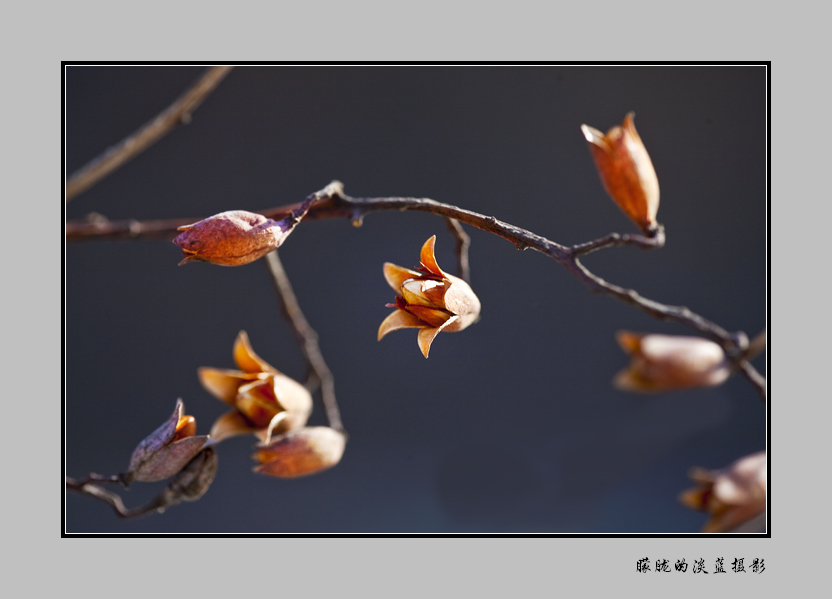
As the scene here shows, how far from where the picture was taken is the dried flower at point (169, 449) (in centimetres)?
→ 38

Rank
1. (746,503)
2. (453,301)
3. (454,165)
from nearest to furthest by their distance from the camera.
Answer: (453,301) < (746,503) < (454,165)

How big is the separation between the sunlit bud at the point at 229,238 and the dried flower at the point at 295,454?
0.46 ft

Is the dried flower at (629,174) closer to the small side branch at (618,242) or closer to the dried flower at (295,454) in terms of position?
the small side branch at (618,242)

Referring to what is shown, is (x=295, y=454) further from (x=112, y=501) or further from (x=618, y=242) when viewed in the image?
(x=618, y=242)

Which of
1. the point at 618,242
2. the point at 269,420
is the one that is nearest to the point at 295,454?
the point at 269,420

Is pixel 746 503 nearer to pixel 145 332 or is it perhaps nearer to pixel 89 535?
pixel 89 535

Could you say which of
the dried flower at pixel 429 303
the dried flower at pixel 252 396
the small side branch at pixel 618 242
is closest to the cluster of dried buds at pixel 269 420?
the dried flower at pixel 252 396

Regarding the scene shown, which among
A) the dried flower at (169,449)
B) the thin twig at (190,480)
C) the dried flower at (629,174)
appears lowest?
the thin twig at (190,480)

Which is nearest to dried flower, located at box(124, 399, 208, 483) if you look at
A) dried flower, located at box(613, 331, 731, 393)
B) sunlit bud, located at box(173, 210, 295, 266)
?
sunlit bud, located at box(173, 210, 295, 266)

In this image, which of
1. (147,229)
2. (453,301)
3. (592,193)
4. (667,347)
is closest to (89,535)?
(147,229)

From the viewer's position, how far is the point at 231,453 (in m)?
0.88

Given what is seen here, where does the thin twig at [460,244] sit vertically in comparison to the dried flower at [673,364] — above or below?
above

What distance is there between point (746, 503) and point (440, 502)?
395 millimetres

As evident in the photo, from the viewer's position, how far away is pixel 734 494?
0.46m
